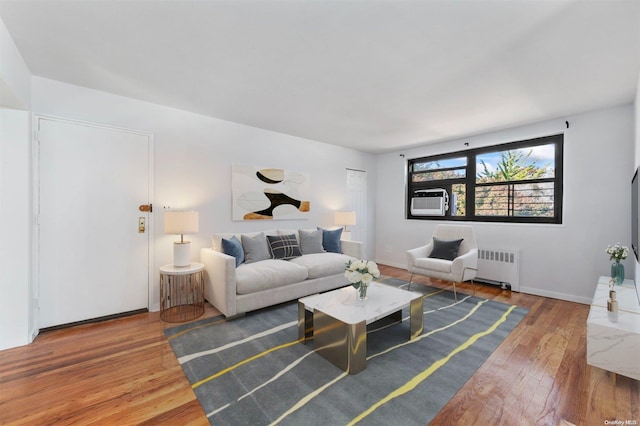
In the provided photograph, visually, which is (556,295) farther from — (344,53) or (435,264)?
(344,53)

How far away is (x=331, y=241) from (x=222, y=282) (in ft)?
6.22

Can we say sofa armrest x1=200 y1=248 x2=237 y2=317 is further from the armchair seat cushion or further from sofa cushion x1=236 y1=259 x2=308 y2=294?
the armchair seat cushion

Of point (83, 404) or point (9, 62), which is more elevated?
point (9, 62)

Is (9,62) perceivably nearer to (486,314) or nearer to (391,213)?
(486,314)

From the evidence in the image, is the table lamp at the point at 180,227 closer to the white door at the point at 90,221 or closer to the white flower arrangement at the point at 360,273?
the white door at the point at 90,221

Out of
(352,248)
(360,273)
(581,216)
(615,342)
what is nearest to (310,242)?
(352,248)

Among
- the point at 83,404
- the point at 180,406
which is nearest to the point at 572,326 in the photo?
the point at 180,406

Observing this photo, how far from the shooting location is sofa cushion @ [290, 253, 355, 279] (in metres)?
3.53

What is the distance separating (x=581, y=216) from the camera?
3.47 meters

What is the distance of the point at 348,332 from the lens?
1975mm

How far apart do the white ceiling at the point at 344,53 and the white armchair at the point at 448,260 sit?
175 centimetres

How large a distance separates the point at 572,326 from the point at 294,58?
3672 millimetres

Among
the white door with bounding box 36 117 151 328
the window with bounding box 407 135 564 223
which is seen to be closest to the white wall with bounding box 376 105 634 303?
the window with bounding box 407 135 564 223

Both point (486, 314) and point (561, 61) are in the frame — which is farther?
point (486, 314)
